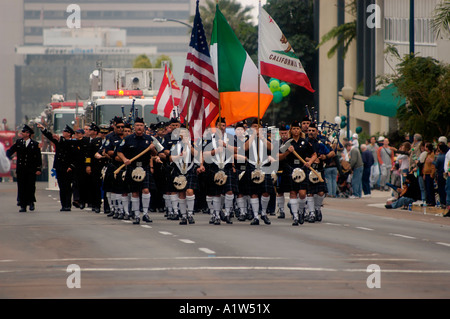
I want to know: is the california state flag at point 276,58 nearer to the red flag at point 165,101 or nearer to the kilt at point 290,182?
the kilt at point 290,182

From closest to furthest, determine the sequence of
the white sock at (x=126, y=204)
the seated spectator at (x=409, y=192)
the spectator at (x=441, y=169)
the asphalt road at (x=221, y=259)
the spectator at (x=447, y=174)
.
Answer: the asphalt road at (x=221, y=259) < the white sock at (x=126, y=204) < the spectator at (x=447, y=174) < the spectator at (x=441, y=169) < the seated spectator at (x=409, y=192)

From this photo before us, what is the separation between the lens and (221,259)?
1436 cm

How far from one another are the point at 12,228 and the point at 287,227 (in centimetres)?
499

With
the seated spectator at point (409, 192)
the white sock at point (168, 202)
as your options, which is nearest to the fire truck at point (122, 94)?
the seated spectator at point (409, 192)

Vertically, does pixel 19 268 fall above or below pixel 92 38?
below

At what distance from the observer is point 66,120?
140 feet

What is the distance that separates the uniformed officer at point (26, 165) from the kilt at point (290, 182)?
6.89 meters

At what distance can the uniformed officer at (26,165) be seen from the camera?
25266 mm

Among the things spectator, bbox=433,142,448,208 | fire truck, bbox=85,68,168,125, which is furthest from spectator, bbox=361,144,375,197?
spectator, bbox=433,142,448,208

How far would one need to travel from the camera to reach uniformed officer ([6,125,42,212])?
82.9 ft

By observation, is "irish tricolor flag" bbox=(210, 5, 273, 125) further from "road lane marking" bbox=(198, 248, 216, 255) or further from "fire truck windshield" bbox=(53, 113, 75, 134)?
"fire truck windshield" bbox=(53, 113, 75, 134)

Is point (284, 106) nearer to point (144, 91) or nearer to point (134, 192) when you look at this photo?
point (144, 91)

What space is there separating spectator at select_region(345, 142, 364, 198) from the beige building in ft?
15.3
